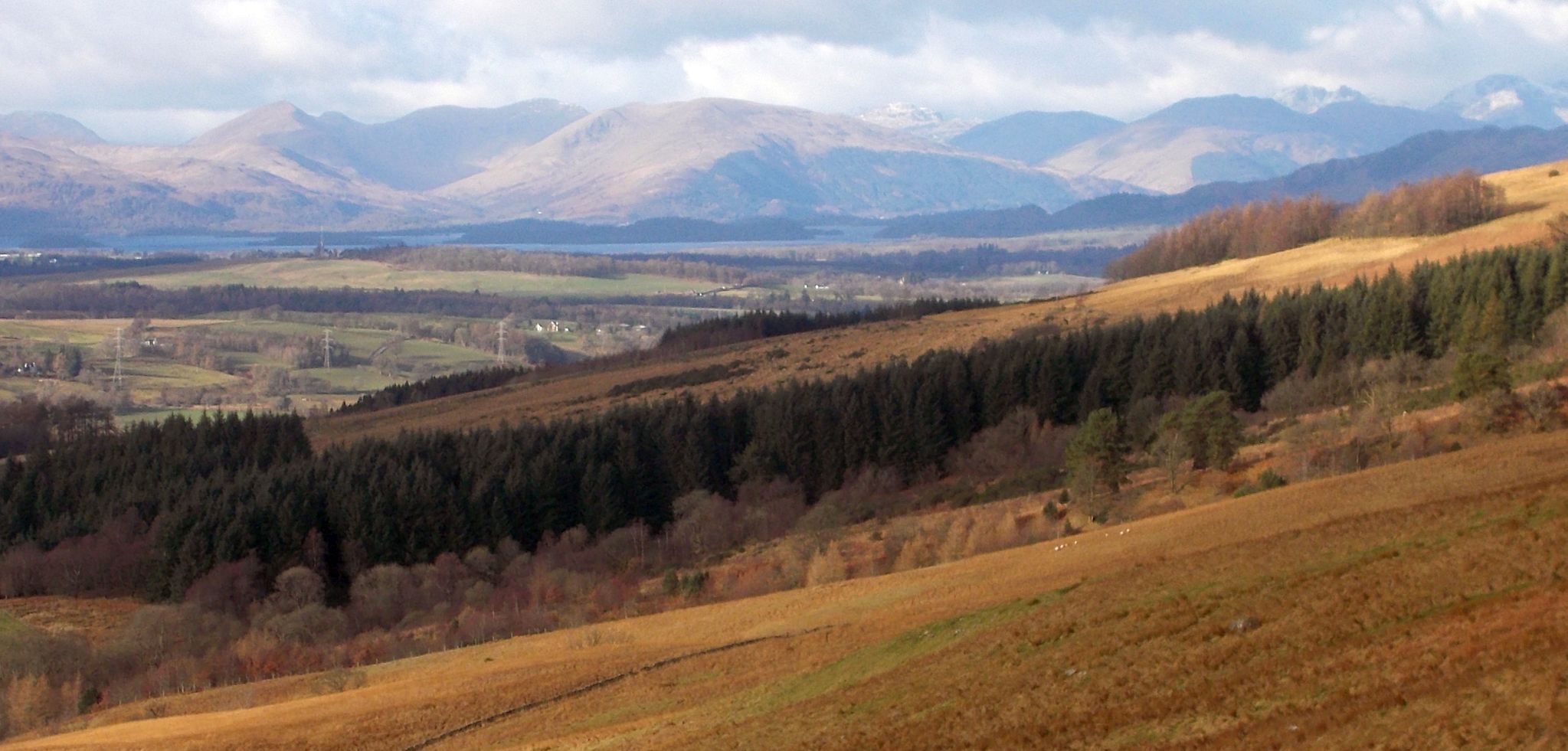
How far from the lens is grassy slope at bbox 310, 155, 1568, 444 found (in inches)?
4621

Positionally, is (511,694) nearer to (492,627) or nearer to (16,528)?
(492,627)

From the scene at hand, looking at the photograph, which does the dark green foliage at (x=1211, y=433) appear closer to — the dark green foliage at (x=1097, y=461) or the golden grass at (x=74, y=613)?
the dark green foliage at (x=1097, y=461)

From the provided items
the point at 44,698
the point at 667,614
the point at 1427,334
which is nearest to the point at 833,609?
the point at 667,614

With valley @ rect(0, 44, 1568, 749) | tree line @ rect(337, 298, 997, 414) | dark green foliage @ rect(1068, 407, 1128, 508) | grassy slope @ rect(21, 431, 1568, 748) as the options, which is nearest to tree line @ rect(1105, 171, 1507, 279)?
valley @ rect(0, 44, 1568, 749)

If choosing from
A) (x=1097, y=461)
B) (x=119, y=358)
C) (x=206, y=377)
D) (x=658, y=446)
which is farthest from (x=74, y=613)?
(x=119, y=358)

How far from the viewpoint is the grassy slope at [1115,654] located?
19859 mm

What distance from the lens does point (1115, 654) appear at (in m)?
25.4

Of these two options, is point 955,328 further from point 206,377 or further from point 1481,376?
point 206,377

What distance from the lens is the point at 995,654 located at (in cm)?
2802

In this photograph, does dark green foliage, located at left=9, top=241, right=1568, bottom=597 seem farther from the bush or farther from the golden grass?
the bush

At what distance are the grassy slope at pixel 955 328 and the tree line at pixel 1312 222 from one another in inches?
123

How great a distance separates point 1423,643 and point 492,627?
40323 millimetres

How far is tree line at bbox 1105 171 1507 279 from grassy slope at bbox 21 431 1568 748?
93.8 m

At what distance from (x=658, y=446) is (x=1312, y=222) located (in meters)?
95.4
